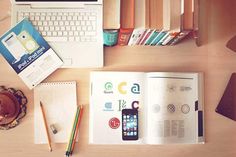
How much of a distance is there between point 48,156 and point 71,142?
78 mm

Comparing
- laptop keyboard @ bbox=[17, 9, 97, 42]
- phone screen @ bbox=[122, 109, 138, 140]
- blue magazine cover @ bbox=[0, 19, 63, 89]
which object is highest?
laptop keyboard @ bbox=[17, 9, 97, 42]

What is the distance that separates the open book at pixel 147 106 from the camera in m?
1.04

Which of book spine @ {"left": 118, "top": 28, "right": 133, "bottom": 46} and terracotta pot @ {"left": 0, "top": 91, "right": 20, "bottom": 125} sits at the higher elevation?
book spine @ {"left": 118, "top": 28, "right": 133, "bottom": 46}

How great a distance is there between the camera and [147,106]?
105cm

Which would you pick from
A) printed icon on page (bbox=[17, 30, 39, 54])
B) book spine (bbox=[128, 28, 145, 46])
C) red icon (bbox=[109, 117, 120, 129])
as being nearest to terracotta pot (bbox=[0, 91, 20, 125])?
printed icon on page (bbox=[17, 30, 39, 54])

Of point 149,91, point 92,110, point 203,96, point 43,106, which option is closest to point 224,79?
point 203,96

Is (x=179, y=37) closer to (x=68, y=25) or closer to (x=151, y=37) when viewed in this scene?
(x=151, y=37)

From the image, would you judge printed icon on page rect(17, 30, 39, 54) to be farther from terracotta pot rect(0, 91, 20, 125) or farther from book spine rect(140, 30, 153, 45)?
book spine rect(140, 30, 153, 45)

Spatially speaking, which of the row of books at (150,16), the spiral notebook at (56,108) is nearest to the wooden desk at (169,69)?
the spiral notebook at (56,108)

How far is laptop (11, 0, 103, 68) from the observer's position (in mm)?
1049

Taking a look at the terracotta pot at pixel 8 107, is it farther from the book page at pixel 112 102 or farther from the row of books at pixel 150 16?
the row of books at pixel 150 16

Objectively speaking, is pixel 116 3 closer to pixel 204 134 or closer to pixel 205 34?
pixel 205 34

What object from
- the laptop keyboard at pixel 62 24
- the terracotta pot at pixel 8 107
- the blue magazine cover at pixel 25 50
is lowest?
the terracotta pot at pixel 8 107

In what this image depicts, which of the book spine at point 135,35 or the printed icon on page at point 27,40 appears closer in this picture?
the book spine at point 135,35
